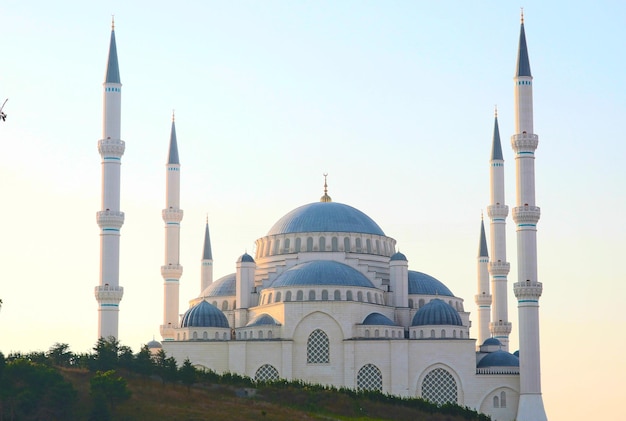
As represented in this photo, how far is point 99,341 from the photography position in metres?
54.0

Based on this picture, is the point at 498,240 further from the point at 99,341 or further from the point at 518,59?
the point at 99,341

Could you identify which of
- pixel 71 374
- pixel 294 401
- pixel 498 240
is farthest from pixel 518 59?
pixel 71 374

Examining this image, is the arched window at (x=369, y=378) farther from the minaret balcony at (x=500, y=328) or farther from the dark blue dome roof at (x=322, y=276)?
the minaret balcony at (x=500, y=328)

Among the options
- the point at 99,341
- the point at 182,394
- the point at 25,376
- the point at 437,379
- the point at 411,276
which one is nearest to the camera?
the point at 25,376

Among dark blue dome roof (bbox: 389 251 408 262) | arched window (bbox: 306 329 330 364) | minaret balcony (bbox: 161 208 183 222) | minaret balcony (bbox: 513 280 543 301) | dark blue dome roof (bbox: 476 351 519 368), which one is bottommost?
dark blue dome roof (bbox: 476 351 519 368)

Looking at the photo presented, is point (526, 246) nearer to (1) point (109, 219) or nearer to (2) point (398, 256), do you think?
(2) point (398, 256)

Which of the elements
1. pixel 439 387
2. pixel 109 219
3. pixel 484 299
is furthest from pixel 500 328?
pixel 109 219

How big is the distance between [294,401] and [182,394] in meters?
5.06

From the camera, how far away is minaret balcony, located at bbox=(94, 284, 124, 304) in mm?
58156

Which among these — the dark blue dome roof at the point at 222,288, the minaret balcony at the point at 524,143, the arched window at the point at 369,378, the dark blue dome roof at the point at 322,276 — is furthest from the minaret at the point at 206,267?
the minaret balcony at the point at 524,143

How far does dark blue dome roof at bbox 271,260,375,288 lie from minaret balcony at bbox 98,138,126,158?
1005 centimetres

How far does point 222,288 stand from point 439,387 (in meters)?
14.0

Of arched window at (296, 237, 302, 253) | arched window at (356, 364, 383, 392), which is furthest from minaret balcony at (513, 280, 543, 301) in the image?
arched window at (296, 237, 302, 253)

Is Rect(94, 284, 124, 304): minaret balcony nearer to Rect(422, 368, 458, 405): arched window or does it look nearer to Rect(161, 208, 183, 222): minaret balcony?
Rect(161, 208, 183, 222): minaret balcony
